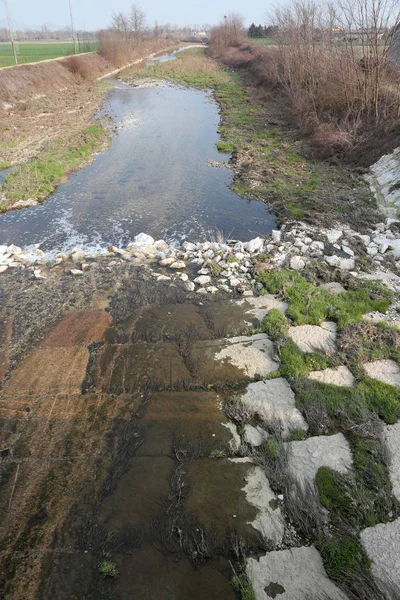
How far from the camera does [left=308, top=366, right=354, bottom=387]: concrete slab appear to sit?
5.78m

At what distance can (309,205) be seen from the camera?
38.7 feet

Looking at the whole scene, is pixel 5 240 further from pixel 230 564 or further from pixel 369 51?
pixel 369 51

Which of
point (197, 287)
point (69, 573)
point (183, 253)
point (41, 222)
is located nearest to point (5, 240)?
point (41, 222)

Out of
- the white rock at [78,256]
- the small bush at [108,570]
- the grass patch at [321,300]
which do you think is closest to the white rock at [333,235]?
the grass patch at [321,300]

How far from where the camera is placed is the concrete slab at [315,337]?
646 cm

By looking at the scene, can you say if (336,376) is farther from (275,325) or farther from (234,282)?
(234,282)

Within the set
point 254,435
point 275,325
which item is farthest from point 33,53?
point 254,435

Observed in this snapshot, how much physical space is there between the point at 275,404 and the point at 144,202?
916 cm

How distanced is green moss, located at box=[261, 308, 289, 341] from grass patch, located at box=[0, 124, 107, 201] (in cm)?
936

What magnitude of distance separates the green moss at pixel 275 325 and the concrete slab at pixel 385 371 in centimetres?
147

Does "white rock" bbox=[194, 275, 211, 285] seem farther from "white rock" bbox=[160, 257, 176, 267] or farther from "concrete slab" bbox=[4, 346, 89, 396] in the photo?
"concrete slab" bbox=[4, 346, 89, 396]

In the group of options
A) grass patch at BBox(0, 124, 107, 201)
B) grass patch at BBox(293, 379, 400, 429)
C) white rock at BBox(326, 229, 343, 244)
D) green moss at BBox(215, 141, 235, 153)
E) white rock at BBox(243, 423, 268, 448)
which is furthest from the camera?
green moss at BBox(215, 141, 235, 153)

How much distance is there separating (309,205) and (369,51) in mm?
8306

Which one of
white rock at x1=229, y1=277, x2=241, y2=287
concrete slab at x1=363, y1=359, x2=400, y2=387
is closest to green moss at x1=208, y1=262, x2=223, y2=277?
white rock at x1=229, y1=277, x2=241, y2=287
